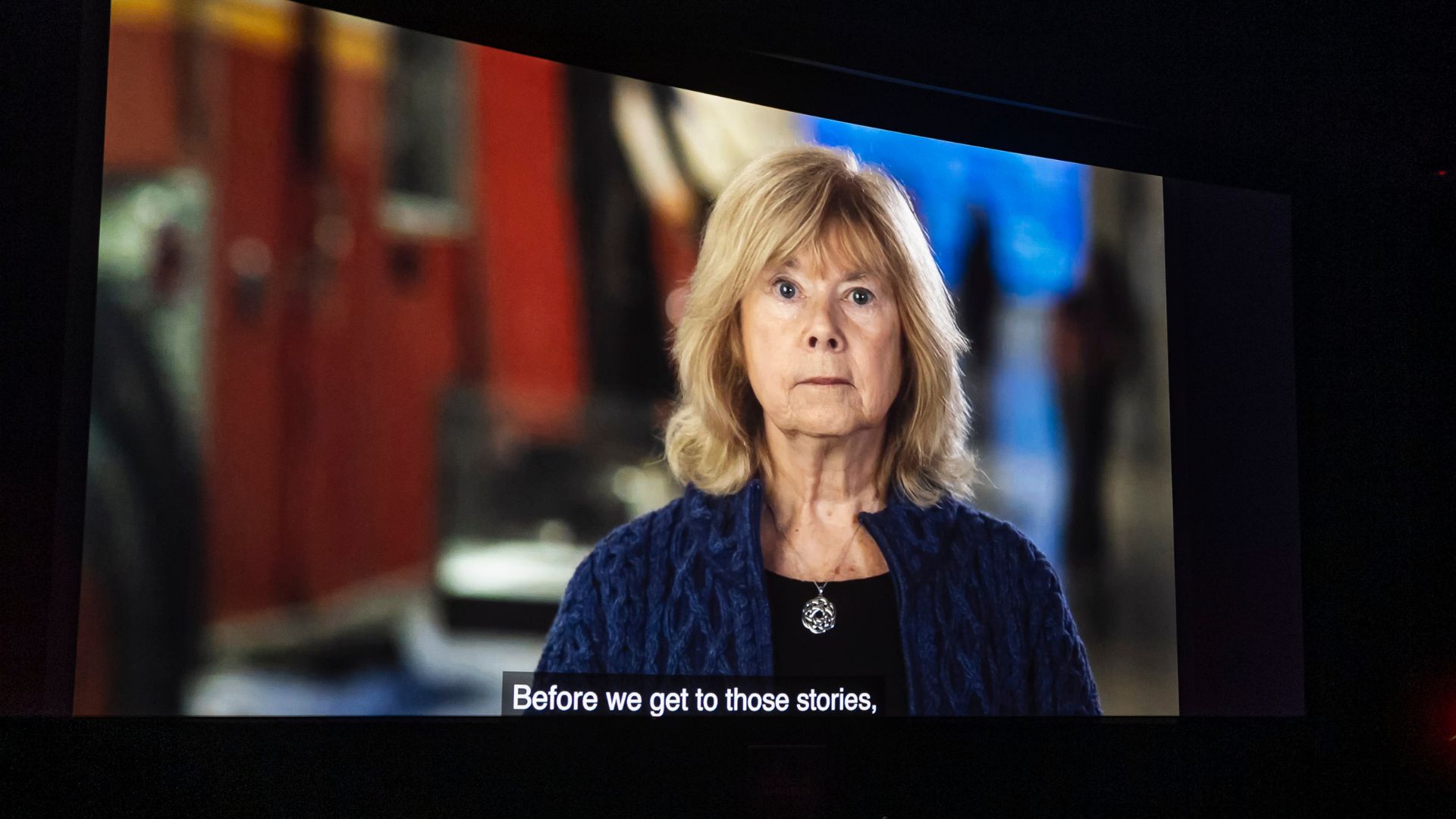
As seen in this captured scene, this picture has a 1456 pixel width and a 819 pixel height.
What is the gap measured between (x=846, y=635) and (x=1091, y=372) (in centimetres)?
92

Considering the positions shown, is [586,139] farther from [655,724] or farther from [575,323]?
[655,724]

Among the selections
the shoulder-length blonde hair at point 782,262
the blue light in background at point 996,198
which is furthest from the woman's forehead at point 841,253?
the blue light in background at point 996,198

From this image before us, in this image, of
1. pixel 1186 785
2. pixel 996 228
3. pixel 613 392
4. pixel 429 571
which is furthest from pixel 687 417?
pixel 1186 785

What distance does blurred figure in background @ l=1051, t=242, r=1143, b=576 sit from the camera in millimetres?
Result: 2748

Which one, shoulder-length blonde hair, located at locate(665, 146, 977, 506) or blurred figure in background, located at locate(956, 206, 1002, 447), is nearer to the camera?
shoulder-length blonde hair, located at locate(665, 146, 977, 506)

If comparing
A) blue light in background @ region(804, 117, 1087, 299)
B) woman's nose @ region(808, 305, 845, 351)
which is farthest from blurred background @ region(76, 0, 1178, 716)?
woman's nose @ region(808, 305, 845, 351)

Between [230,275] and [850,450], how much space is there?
4.30 ft

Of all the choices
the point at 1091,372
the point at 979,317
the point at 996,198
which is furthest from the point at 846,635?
the point at 996,198

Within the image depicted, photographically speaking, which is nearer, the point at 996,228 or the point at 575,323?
the point at 575,323

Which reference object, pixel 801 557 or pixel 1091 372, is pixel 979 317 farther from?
pixel 801 557

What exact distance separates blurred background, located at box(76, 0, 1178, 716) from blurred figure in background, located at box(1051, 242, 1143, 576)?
0.91 feet

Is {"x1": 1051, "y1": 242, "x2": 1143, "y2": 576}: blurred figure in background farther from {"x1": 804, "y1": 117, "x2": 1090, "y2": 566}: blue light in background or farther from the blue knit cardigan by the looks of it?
the blue knit cardigan

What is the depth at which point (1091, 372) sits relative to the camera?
9.20ft

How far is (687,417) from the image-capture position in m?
2.44
